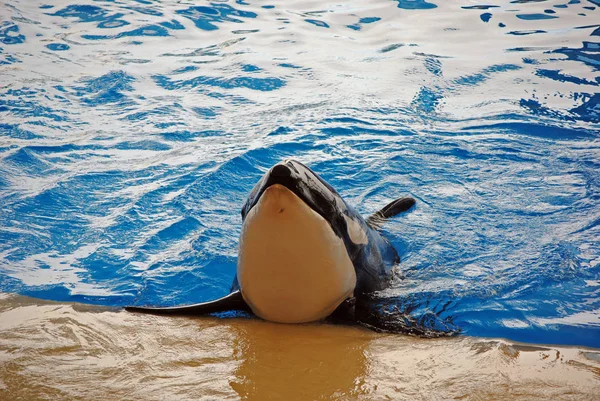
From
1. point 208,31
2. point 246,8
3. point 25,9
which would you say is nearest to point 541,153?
point 208,31

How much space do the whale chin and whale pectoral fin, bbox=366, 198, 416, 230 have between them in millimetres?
2104

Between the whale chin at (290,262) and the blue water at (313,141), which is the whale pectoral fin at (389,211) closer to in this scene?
the blue water at (313,141)

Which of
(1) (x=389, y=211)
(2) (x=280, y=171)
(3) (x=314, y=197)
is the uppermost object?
(2) (x=280, y=171)

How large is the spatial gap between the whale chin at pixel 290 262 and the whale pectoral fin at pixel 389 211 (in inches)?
82.8

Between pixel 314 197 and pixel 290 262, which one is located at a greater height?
pixel 314 197

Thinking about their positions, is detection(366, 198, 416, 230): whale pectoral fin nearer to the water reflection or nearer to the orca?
the orca

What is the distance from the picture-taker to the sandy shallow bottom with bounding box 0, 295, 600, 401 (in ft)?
9.70

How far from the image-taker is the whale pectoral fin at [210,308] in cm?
402

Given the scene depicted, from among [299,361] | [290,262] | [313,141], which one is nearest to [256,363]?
[299,361]

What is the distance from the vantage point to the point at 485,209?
22.7ft

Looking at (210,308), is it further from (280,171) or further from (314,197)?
(280,171)

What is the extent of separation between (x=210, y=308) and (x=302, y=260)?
83 centimetres

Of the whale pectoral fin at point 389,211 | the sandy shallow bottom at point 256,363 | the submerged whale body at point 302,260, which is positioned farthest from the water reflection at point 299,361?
the whale pectoral fin at point 389,211

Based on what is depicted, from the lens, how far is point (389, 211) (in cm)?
634
